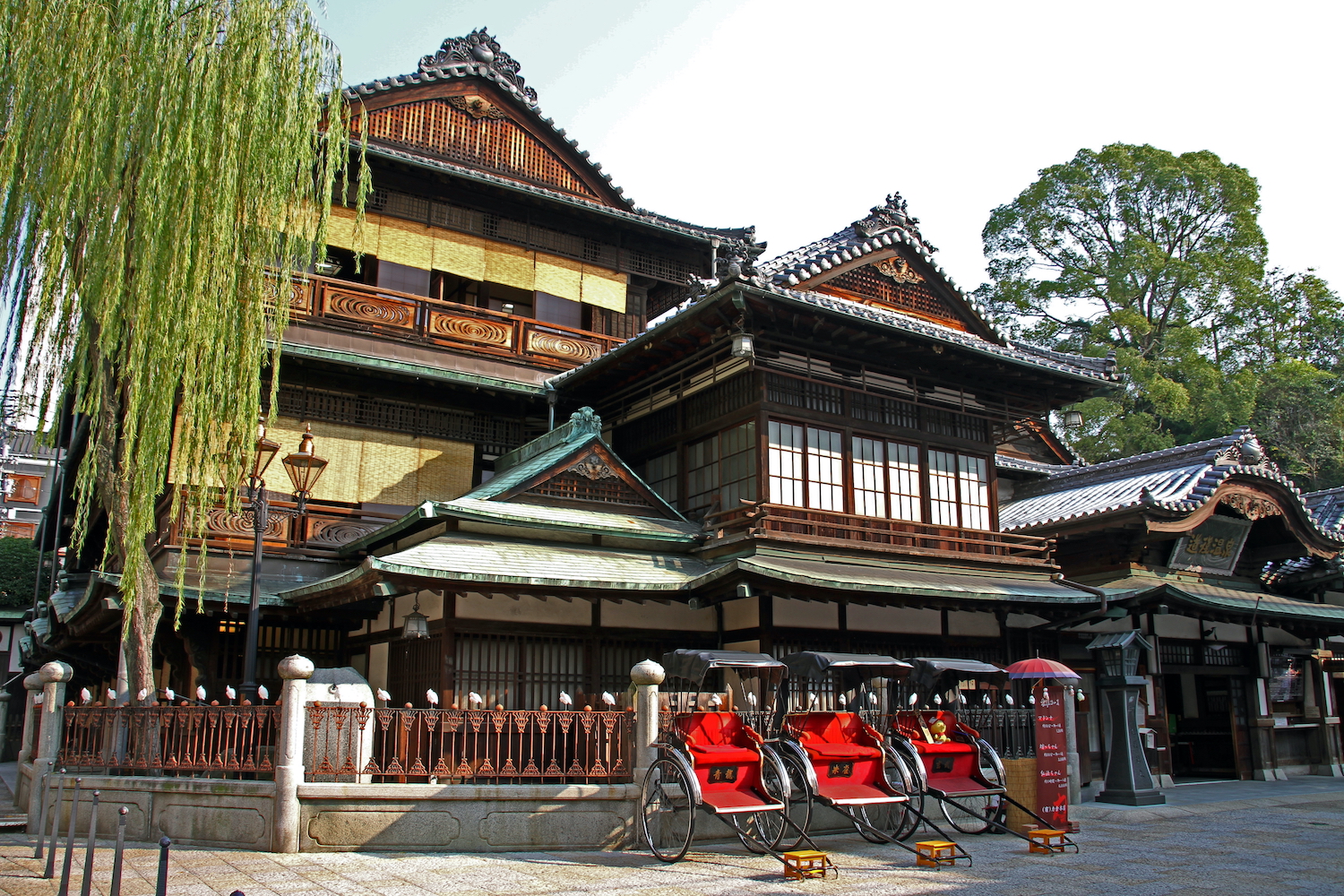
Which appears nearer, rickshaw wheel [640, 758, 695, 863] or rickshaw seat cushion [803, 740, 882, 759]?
rickshaw wheel [640, 758, 695, 863]

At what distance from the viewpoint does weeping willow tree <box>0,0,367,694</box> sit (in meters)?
10.3

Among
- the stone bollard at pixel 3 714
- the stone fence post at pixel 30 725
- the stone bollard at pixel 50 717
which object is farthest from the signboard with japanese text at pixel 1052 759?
the stone bollard at pixel 3 714

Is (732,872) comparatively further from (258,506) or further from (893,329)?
(893,329)

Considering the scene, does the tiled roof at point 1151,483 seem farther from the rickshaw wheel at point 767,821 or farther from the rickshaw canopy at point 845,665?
the rickshaw wheel at point 767,821

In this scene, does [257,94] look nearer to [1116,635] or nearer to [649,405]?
[649,405]

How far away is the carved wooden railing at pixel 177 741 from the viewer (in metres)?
11.4

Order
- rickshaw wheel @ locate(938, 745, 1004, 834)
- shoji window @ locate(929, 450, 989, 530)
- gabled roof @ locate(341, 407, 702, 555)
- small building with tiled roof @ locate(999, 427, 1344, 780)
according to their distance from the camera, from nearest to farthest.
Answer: rickshaw wheel @ locate(938, 745, 1004, 834) → gabled roof @ locate(341, 407, 702, 555) → shoji window @ locate(929, 450, 989, 530) → small building with tiled roof @ locate(999, 427, 1344, 780)

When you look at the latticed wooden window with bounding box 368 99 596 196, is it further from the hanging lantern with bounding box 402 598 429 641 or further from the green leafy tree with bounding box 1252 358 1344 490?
the green leafy tree with bounding box 1252 358 1344 490

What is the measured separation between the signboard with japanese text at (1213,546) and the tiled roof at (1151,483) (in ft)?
3.32

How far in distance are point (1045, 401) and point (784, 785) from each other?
38.8 feet

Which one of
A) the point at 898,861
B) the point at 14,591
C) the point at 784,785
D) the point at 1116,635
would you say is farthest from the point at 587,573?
the point at 14,591

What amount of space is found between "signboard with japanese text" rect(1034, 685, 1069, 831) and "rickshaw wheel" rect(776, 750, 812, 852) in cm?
315

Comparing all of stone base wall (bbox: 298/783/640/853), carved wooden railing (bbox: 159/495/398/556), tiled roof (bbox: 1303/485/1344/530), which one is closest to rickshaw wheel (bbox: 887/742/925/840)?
stone base wall (bbox: 298/783/640/853)

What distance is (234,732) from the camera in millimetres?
11555
